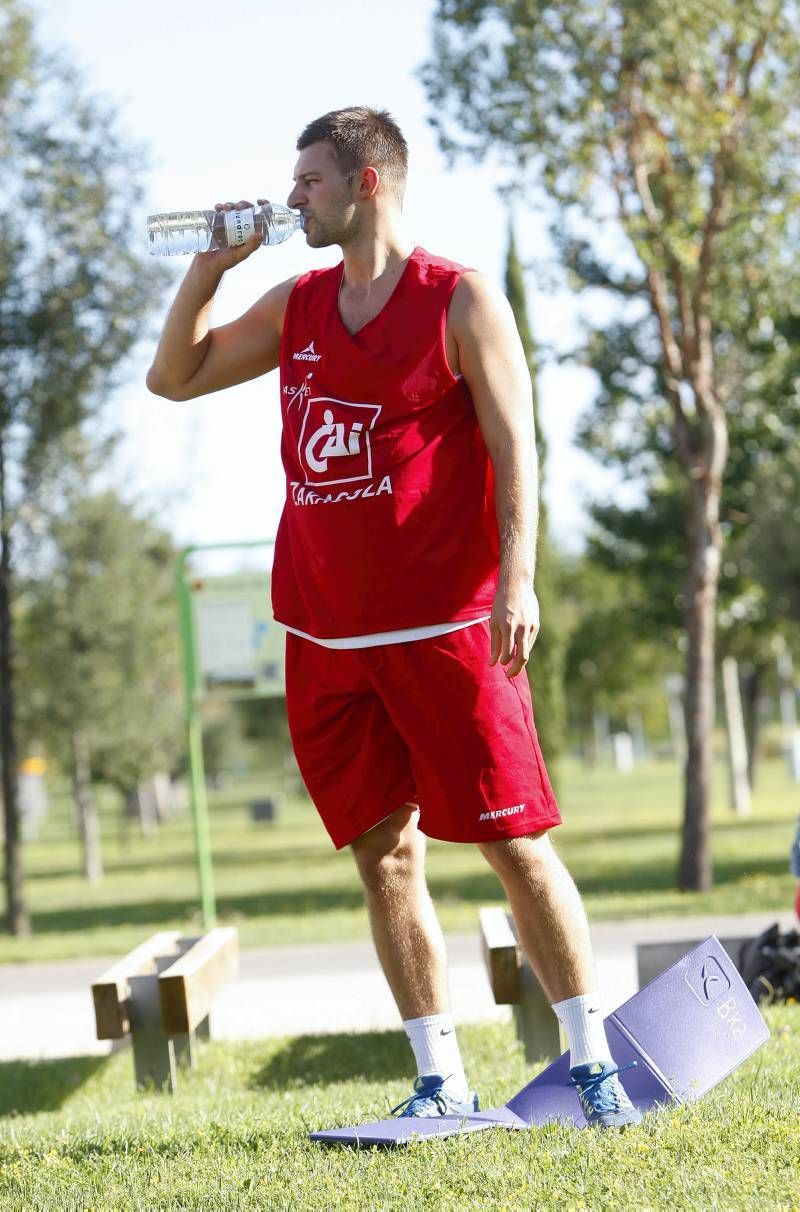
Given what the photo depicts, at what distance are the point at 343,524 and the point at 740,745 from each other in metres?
26.6

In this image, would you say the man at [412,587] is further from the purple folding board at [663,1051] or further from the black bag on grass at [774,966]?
the black bag on grass at [774,966]

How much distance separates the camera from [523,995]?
198 inches

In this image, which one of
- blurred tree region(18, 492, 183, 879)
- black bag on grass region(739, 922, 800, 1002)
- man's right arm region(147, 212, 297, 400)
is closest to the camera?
man's right arm region(147, 212, 297, 400)

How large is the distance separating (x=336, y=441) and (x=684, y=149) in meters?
12.7

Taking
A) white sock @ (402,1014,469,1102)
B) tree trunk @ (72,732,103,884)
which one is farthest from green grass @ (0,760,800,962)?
white sock @ (402,1014,469,1102)

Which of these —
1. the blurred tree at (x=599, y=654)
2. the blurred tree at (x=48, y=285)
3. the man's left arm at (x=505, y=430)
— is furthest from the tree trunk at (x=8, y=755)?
the blurred tree at (x=599, y=654)

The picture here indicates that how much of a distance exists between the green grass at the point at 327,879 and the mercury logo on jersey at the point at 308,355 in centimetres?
158

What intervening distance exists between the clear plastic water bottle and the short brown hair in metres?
0.17

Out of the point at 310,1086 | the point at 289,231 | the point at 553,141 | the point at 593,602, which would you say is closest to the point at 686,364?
the point at 553,141

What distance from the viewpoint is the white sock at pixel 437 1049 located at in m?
3.38

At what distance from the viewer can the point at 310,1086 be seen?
5395 mm

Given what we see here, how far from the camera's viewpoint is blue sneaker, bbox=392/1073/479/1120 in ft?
10.9

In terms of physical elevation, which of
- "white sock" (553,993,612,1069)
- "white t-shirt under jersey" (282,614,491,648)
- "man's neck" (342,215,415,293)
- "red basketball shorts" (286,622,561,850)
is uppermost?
"man's neck" (342,215,415,293)

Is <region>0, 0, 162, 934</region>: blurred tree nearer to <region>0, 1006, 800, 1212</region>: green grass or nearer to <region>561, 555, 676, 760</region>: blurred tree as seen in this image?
<region>0, 1006, 800, 1212</region>: green grass
